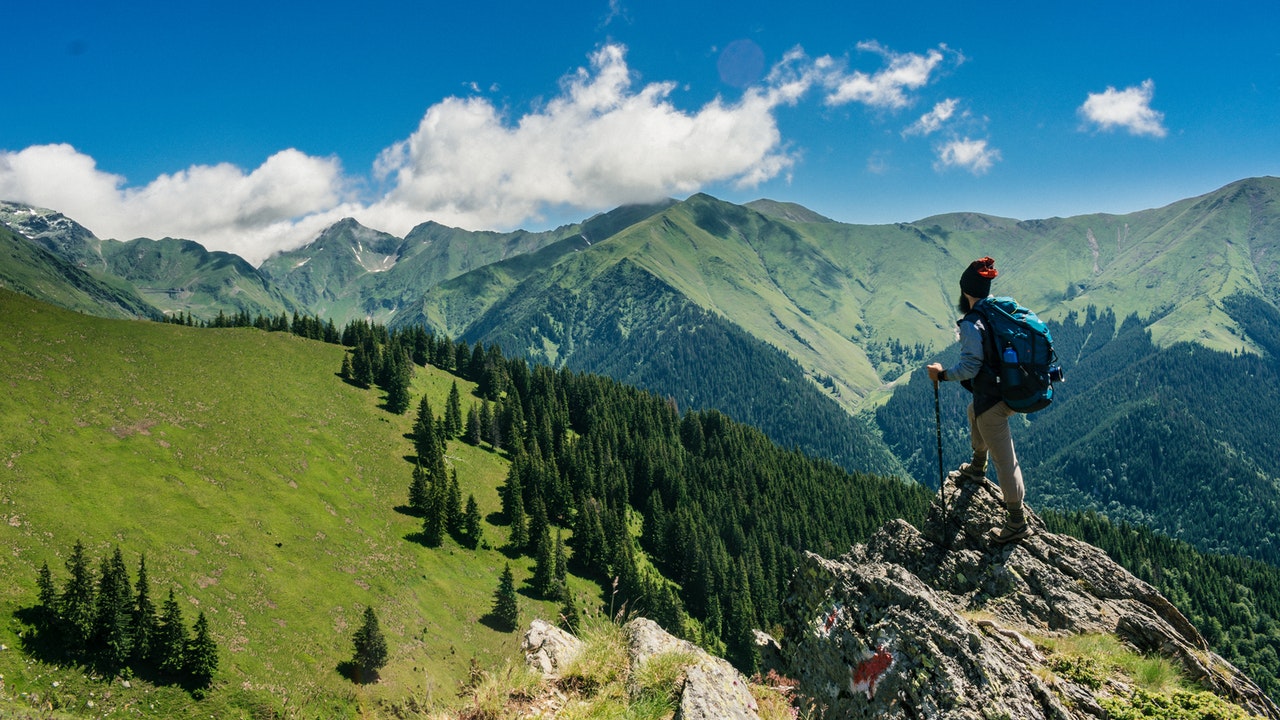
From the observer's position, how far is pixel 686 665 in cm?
765

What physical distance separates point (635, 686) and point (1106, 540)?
175156mm

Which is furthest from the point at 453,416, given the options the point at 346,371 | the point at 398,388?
the point at 346,371

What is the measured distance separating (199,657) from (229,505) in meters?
29.4

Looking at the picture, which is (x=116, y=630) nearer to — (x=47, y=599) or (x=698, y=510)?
(x=47, y=599)

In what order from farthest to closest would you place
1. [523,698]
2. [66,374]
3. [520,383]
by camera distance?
1. [520,383]
2. [66,374]
3. [523,698]

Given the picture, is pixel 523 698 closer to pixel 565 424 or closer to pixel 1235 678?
pixel 1235 678

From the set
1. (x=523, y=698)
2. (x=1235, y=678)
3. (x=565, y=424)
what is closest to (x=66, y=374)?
(x=565, y=424)

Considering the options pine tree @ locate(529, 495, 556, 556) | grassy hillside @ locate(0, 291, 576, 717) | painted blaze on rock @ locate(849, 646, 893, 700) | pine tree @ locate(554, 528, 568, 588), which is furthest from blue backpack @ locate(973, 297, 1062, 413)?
pine tree @ locate(529, 495, 556, 556)

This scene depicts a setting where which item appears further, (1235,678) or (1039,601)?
(1039,601)

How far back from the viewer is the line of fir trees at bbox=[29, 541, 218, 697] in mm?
45122

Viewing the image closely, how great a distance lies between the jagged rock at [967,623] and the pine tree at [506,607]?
233 feet

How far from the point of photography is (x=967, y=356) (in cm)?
1132

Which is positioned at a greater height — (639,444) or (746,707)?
(746,707)

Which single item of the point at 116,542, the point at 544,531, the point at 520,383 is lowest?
the point at 544,531
